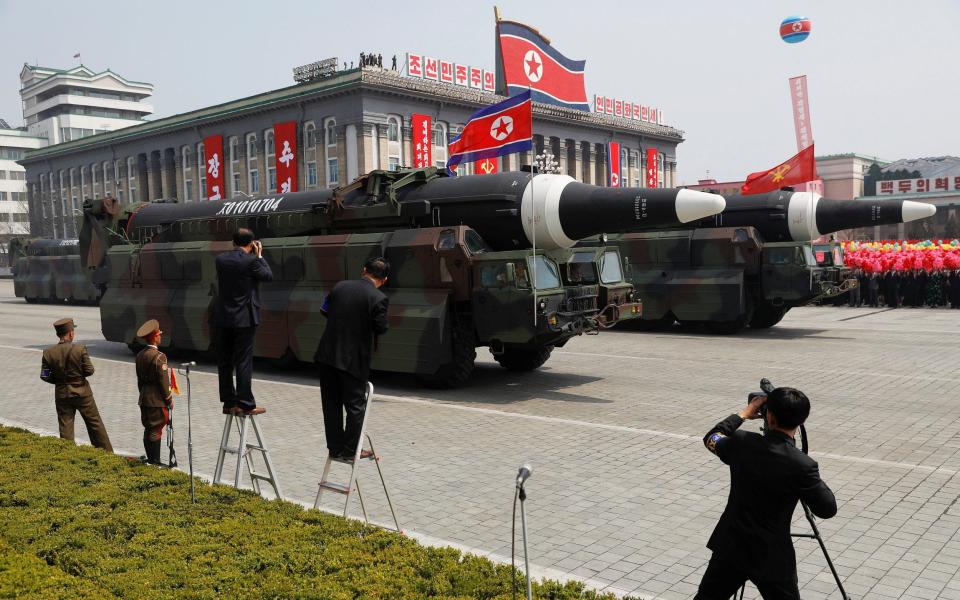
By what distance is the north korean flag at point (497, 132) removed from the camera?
1391 centimetres

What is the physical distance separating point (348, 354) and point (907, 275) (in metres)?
24.4

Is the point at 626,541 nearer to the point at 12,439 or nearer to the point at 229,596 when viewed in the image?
the point at 229,596

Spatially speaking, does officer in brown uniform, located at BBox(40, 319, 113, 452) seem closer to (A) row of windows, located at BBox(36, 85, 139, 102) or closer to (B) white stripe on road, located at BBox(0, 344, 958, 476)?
(B) white stripe on road, located at BBox(0, 344, 958, 476)

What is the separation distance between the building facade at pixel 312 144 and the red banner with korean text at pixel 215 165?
71.1 inches

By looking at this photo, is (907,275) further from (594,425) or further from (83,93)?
(83,93)

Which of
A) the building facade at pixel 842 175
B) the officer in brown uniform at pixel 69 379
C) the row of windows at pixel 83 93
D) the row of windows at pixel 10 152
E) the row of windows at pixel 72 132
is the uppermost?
the row of windows at pixel 83 93

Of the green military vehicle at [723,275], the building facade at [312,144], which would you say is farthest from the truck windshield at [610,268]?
the building facade at [312,144]

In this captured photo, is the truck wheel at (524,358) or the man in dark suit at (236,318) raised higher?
the man in dark suit at (236,318)

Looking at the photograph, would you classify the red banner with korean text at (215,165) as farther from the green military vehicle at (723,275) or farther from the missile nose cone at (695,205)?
the missile nose cone at (695,205)

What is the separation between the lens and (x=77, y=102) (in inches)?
4562

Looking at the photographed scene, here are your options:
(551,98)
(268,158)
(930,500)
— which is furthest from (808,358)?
(268,158)

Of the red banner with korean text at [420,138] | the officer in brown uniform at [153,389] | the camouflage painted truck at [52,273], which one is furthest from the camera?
the red banner with korean text at [420,138]

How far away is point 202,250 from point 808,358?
1131 centimetres

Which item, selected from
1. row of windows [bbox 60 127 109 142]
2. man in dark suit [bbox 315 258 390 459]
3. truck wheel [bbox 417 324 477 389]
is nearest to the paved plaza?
truck wheel [bbox 417 324 477 389]
